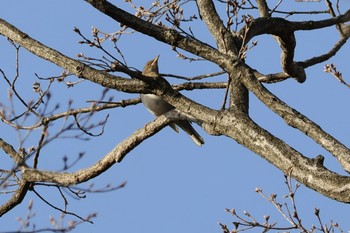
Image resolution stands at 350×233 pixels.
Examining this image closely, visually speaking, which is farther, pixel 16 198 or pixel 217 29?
pixel 16 198

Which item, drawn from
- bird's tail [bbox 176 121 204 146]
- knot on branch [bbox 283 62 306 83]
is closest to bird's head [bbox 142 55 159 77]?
bird's tail [bbox 176 121 204 146]

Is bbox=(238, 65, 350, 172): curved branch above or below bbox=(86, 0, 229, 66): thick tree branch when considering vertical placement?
below

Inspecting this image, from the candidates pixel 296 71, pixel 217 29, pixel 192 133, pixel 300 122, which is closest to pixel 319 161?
pixel 300 122

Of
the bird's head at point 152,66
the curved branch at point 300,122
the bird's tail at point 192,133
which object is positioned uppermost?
the bird's head at point 152,66

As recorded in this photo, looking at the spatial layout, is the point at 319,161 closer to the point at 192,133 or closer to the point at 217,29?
the point at 217,29

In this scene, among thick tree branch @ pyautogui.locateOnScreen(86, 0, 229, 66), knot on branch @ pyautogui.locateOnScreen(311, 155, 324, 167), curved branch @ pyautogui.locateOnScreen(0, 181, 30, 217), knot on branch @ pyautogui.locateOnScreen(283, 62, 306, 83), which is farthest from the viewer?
knot on branch @ pyautogui.locateOnScreen(283, 62, 306, 83)

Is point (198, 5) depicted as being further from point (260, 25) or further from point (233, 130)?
point (233, 130)

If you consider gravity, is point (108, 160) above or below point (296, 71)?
below

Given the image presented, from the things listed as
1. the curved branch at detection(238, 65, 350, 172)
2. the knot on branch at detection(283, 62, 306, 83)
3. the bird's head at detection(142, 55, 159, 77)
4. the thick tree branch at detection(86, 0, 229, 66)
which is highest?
the bird's head at detection(142, 55, 159, 77)

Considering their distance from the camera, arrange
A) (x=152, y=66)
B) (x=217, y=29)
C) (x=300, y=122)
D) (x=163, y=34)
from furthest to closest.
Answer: (x=152, y=66), (x=217, y=29), (x=163, y=34), (x=300, y=122)

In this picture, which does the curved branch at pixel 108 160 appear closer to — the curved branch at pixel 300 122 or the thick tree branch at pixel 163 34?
the thick tree branch at pixel 163 34

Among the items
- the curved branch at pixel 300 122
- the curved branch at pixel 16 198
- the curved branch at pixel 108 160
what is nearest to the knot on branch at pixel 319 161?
the curved branch at pixel 300 122

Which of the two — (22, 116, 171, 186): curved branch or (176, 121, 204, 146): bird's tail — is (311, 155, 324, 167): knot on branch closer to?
(22, 116, 171, 186): curved branch

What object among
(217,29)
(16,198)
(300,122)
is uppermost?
(217,29)
